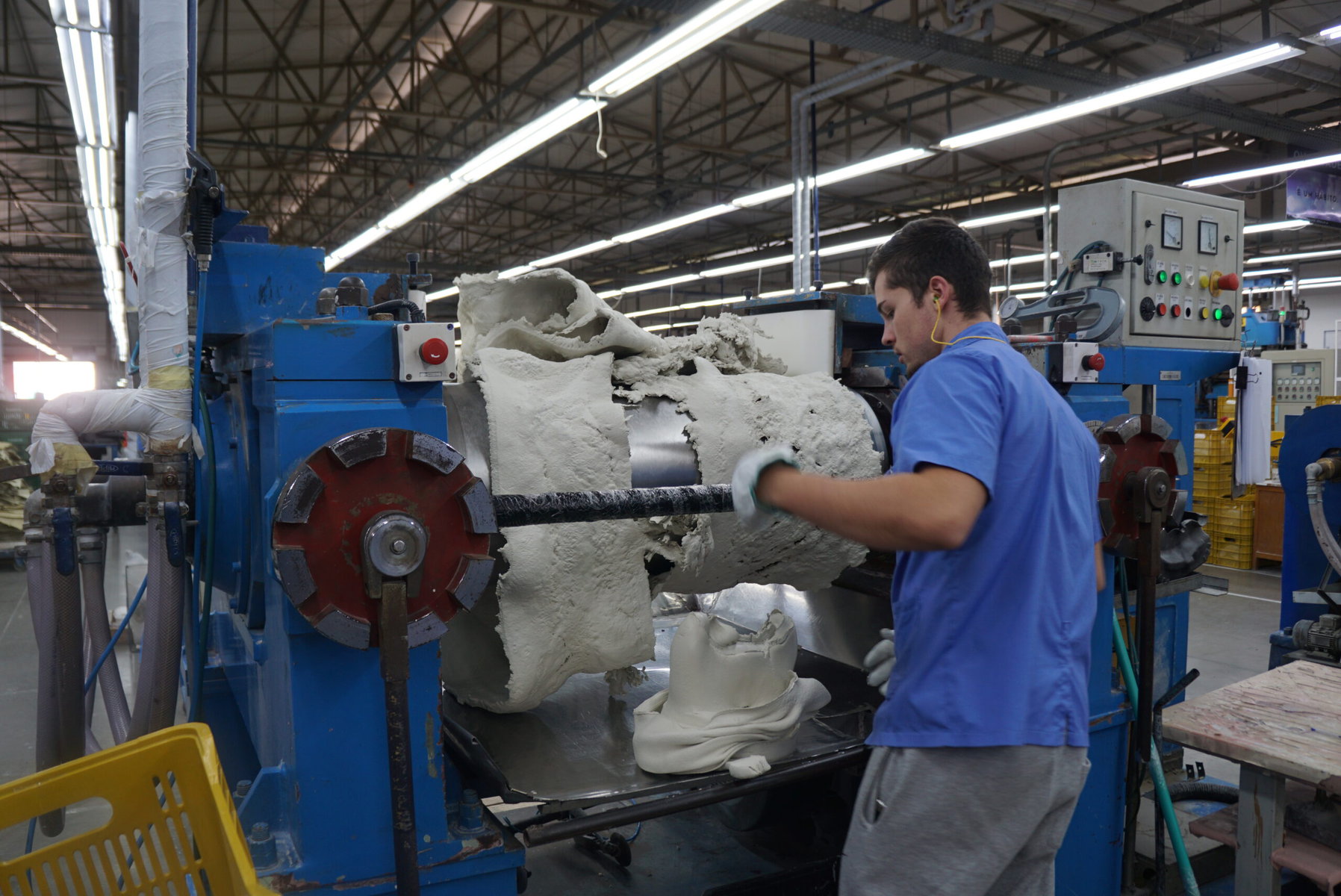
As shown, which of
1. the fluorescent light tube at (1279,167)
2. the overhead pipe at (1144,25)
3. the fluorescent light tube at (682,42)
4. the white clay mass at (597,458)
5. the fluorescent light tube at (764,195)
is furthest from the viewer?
the fluorescent light tube at (764,195)

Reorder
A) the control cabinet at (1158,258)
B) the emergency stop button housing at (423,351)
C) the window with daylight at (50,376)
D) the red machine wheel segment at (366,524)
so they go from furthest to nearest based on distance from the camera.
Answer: the window with daylight at (50,376) < the control cabinet at (1158,258) < the emergency stop button housing at (423,351) < the red machine wheel segment at (366,524)

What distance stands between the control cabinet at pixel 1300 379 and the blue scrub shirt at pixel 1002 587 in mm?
6711

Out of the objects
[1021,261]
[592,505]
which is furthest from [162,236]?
[1021,261]

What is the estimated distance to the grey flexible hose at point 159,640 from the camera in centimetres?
129

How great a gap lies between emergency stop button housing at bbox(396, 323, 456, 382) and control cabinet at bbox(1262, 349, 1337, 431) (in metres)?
7.23

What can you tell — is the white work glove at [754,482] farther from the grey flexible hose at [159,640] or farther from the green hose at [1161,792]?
the green hose at [1161,792]

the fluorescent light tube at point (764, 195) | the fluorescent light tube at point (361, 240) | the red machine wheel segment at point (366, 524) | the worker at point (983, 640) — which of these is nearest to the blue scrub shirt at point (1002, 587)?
the worker at point (983, 640)

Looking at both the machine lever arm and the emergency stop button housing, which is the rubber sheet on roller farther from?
the emergency stop button housing

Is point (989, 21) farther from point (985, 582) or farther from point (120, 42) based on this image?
point (120, 42)

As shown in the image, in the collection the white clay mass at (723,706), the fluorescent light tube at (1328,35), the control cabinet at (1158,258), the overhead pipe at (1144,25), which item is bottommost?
the white clay mass at (723,706)

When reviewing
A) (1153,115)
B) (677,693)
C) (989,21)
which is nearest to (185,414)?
(677,693)

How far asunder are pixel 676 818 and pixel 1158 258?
214cm

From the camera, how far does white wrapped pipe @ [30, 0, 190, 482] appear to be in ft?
4.49

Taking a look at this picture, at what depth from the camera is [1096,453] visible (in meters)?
1.33
